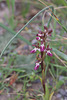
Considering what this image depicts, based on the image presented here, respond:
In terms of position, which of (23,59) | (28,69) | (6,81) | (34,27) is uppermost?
(34,27)

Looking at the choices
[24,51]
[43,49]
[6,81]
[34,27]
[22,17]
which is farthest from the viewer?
[22,17]

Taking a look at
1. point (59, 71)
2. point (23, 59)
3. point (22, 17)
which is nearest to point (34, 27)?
point (22, 17)

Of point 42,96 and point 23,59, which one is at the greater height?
point 23,59

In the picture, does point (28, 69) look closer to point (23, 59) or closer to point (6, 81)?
point (23, 59)

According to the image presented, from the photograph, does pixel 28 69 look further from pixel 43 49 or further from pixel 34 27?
pixel 34 27

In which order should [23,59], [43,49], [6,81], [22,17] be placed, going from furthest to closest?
[22,17] < [23,59] < [6,81] < [43,49]

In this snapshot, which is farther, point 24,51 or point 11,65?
point 24,51

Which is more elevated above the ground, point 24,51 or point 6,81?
point 24,51

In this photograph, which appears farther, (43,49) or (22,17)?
(22,17)

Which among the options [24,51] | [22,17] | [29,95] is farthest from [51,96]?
[22,17]
